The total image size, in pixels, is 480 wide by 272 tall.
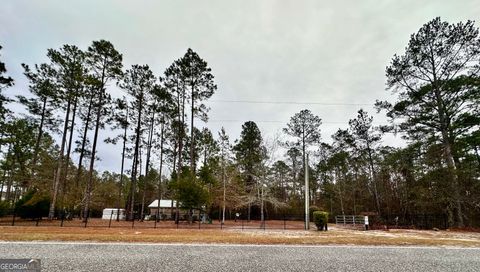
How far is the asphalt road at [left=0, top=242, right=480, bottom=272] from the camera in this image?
539 cm

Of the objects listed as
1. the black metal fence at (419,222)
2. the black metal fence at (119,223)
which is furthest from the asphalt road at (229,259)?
the black metal fence at (419,222)

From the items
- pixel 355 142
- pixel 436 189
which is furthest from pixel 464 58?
pixel 355 142

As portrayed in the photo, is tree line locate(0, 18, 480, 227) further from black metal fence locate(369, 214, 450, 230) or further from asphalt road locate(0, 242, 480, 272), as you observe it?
asphalt road locate(0, 242, 480, 272)

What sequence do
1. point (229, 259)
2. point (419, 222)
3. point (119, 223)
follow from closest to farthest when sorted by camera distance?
point (229, 259)
point (119, 223)
point (419, 222)

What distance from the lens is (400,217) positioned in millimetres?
25016

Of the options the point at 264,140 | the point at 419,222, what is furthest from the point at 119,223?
the point at 419,222

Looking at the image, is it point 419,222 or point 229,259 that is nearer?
point 229,259

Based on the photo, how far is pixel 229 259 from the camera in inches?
246

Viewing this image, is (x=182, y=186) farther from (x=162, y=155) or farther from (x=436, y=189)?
(x=436, y=189)

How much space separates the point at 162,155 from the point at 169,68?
10.3 m

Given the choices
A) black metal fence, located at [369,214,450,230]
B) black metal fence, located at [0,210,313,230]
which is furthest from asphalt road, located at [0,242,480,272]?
black metal fence, located at [369,214,450,230]

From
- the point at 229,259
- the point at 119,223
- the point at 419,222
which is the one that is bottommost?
the point at 119,223

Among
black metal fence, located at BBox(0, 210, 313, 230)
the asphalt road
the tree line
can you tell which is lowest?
black metal fence, located at BBox(0, 210, 313, 230)

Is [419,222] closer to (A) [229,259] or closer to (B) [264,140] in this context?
(B) [264,140]
